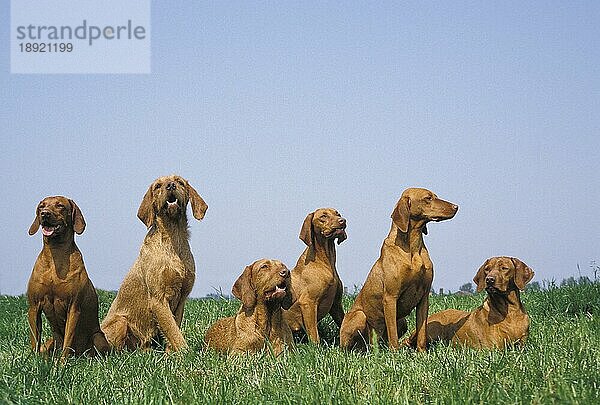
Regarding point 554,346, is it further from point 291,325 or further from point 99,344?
point 99,344

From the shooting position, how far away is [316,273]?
8.62 m

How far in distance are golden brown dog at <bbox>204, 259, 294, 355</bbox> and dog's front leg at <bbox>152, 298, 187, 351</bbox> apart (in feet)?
1.67

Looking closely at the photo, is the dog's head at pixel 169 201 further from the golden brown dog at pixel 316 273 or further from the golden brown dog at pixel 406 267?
the golden brown dog at pixel 406 267

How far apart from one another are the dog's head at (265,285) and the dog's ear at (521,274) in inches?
93.2

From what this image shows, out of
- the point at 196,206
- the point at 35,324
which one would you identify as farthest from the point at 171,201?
the point at 35,324

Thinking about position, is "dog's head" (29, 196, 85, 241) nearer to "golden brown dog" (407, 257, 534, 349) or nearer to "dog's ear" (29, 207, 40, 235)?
A: "dog's ear" (29, 207, 40, 235)

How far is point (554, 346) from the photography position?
7.20 meters

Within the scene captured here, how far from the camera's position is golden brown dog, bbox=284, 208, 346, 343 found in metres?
8.54

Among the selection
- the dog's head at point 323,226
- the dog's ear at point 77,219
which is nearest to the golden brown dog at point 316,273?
the dog's head at point 323,226

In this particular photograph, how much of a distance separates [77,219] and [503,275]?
435 centimetres

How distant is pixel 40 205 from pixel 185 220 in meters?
1.58

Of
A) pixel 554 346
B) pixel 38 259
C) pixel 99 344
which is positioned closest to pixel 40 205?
pixel 38 259

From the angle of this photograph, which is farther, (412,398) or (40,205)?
(40,205)

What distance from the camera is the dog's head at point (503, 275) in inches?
306
